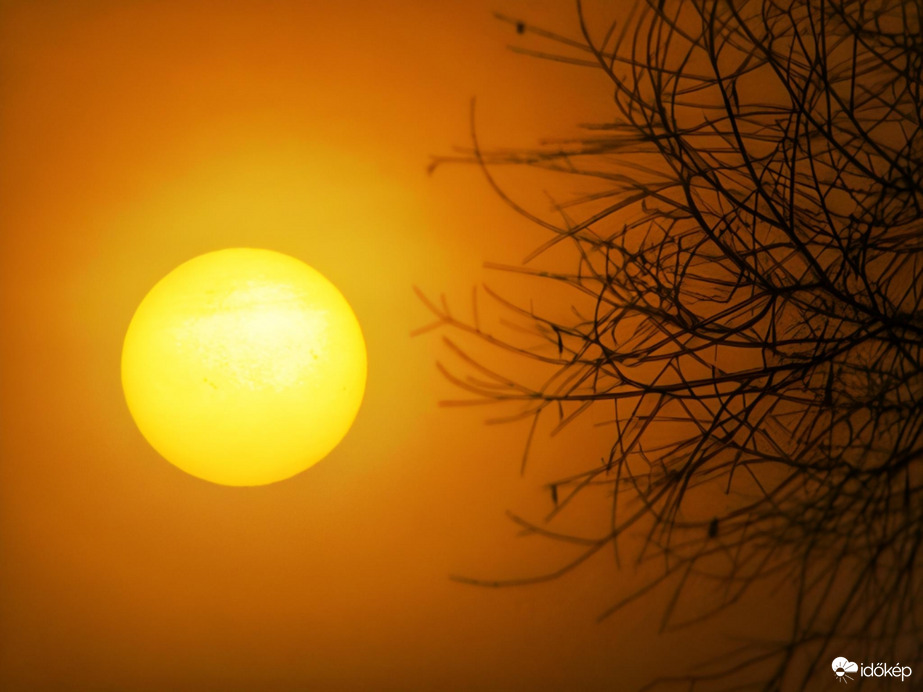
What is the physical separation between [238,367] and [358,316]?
1.29 feet

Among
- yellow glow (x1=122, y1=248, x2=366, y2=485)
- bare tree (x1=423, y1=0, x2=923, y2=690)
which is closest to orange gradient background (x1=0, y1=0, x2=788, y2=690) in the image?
bare tree (x1=423, y1=0, x2=923, y2=690)

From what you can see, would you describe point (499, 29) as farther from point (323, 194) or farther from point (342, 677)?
point (342, 677)

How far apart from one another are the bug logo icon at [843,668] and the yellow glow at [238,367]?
1.07 metres

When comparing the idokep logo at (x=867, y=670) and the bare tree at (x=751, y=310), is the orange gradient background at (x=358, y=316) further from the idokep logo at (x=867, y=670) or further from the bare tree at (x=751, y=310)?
the idokep logo at (x=867, y=670)

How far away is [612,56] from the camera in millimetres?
1488

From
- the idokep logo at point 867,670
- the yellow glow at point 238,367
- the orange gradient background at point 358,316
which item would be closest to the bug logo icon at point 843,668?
the idokep logo at point 867,670

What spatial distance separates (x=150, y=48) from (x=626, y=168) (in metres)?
0.93

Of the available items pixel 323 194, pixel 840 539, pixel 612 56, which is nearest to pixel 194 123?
pixel 323 194

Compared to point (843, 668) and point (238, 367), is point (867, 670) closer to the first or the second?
point (843, 668)

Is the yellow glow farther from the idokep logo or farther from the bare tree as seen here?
the idokep logo

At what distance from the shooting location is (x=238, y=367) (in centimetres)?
117

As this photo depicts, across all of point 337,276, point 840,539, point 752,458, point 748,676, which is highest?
point 337,276

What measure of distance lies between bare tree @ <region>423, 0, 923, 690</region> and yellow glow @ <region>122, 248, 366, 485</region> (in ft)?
1.21

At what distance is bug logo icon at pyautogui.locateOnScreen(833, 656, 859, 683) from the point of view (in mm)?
1509
